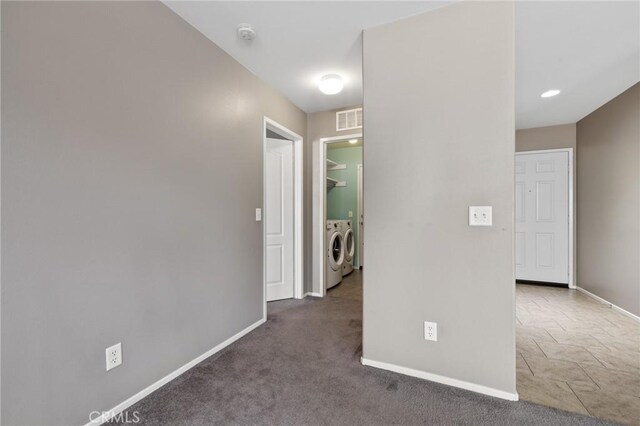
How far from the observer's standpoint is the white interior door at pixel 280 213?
346 centimetres

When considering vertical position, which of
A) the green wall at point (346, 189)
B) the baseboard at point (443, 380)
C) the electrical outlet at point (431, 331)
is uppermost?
the green wall at point (346, 189)

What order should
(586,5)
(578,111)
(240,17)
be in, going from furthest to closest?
(578,111) → (240,17) → (586,5)

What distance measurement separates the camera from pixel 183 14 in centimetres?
186

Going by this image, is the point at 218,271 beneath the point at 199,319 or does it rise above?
above

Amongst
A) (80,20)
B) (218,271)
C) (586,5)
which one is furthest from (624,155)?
(80,20)

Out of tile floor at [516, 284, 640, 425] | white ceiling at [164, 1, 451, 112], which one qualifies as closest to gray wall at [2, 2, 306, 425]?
white ceiling at [164, 1, 451, 112]

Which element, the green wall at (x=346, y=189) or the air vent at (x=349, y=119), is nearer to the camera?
the air vent at (x=349, y=119)

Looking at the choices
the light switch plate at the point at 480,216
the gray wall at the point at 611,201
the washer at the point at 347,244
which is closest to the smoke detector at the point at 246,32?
the light switch plate at the point at 480,216

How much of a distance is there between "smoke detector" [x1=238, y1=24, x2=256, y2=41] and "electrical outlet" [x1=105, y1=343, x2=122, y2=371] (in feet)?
6.96

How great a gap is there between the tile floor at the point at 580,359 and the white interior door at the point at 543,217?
2.89ft

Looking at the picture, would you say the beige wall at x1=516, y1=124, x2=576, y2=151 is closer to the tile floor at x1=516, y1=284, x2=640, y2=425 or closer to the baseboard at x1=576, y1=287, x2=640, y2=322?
the baseboard at x1=576, y1=287, x2=640, y2=322

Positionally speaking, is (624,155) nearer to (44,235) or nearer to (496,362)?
(496,362)

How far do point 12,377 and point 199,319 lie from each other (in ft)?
3.18

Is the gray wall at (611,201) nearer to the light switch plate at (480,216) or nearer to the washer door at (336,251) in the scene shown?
the light switch plate at (480,216)
